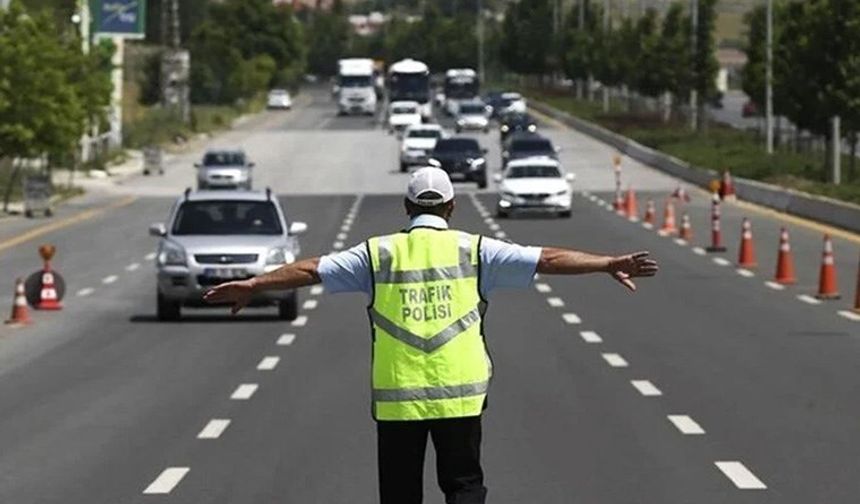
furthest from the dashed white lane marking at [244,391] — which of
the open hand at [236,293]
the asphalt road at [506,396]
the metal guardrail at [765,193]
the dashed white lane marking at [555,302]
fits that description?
the metal guardrail at [765,193]

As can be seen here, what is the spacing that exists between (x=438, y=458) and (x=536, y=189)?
4716 cm

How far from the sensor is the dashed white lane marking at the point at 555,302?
32781 millimetres

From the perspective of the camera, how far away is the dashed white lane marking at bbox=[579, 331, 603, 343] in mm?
26750

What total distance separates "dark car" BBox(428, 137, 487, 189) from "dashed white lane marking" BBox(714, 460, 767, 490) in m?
56.4

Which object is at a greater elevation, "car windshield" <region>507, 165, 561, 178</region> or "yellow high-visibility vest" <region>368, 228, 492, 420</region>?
"yellow high-visibility vest" <region>368, 228, 492, 420</region>

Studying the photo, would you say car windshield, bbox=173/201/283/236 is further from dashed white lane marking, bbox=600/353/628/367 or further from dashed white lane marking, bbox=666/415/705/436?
dashed white lane marking, bbox=666/415/705/436

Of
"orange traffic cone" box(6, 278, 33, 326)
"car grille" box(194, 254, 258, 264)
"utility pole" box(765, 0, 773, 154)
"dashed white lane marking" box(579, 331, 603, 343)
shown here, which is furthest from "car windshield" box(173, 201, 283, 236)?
"utility pole" box(765, 0, 773, 154)

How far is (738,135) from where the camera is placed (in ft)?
322

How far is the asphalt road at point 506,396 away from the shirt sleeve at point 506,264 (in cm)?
545

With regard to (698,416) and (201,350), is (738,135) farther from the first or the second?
(698,416)

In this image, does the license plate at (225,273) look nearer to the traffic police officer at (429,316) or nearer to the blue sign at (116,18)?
the traffic police officer at (429,316)

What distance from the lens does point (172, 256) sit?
29125 millimetres

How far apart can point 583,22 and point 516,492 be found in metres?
143

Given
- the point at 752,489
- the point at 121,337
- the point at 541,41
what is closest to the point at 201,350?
the point at 121,337
